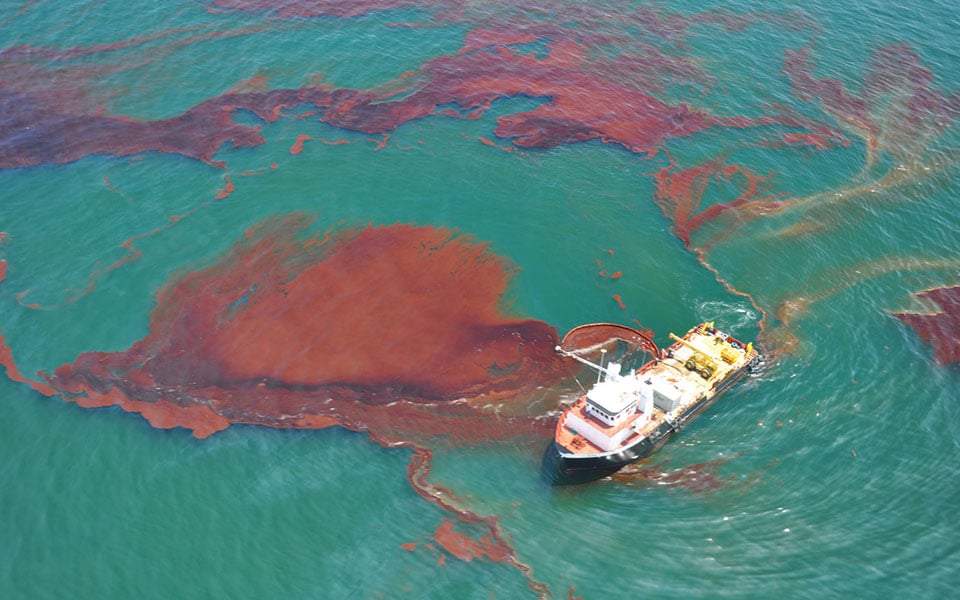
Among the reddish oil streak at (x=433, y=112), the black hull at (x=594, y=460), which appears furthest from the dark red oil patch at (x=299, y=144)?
the black hull at (x=594, y=460)

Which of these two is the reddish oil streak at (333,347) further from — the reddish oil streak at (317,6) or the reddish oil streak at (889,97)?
Result: the reddish oil streak at (889,97)

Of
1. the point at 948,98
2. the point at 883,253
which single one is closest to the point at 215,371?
the point at 883,253

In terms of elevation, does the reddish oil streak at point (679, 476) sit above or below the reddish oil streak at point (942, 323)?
below

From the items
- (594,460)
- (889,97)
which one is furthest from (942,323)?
(889,97)

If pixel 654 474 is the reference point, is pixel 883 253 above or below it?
above

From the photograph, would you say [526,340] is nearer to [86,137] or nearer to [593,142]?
[593,142]

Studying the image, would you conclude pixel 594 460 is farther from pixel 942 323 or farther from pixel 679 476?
pixel 942 323

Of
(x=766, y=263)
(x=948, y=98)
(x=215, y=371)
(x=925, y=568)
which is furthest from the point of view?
(x=948, y=98)
